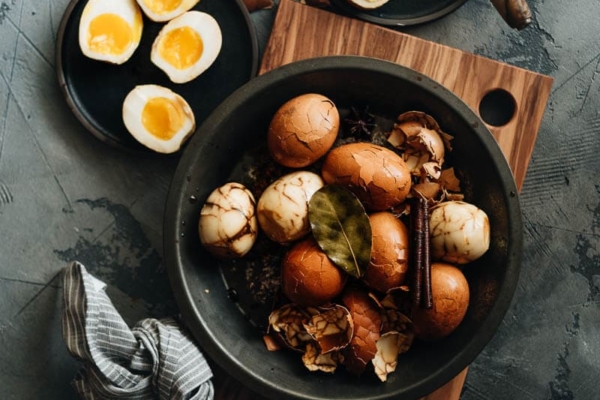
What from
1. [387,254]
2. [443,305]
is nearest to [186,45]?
[387,254]

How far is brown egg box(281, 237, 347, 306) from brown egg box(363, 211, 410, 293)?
0.05 m

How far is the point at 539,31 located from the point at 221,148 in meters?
0.71

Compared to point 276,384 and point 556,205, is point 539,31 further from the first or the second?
point 276,384

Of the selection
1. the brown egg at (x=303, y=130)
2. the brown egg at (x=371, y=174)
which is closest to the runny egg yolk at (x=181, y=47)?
the brown egg at (x=303, y=130)

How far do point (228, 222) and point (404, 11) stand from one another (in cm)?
56

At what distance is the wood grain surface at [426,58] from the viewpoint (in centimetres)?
107

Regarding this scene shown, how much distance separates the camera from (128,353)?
1026 mm

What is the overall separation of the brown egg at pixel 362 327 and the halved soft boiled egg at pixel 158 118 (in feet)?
1.43

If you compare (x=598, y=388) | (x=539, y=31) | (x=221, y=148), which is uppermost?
(x=539, y=31)

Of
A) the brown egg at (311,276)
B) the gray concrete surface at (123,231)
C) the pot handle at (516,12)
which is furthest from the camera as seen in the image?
the gray concrete surface at (123,231)

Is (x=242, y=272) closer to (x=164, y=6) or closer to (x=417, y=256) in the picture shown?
(x=417, y=256)

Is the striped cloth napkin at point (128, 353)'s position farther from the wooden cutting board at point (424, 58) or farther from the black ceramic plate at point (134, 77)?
the wooden cutting board at point (424, 58)

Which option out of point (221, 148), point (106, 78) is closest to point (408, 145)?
point (221, 148)

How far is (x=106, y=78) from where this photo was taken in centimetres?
114
